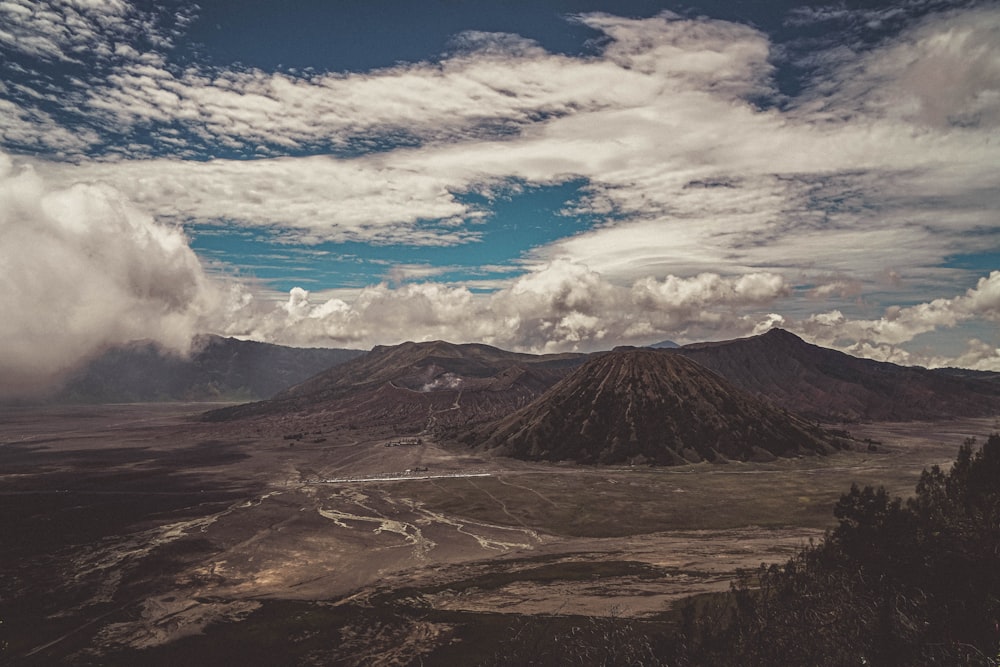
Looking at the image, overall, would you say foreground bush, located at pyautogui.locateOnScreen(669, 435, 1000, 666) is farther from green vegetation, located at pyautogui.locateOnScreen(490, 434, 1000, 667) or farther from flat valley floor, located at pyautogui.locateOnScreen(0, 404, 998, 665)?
flat valley floor, located at pyautogui.locateOnScreen(0, 404, 998, 665)

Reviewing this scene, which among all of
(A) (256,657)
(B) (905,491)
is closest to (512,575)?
(A) (256,657)

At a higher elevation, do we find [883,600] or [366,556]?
[883,600]

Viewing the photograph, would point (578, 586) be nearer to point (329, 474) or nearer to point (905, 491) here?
point (905, 491)

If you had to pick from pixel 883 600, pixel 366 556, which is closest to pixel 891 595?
pixel 883 600

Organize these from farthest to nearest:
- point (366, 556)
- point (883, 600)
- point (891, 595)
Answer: point (366, 556) → point (891, 595) → point (883, 600)

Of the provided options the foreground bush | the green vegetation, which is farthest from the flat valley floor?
the foreground bush

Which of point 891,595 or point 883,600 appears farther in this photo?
point 891,595

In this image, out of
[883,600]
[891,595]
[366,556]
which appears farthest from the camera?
[366,556]

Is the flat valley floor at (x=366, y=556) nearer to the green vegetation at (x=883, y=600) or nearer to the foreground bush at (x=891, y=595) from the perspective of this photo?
the green vegetation at (x=883, y=600)

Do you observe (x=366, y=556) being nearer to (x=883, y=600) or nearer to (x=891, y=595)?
(x=891, y=595)

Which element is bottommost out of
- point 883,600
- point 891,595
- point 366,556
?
point 366,556
